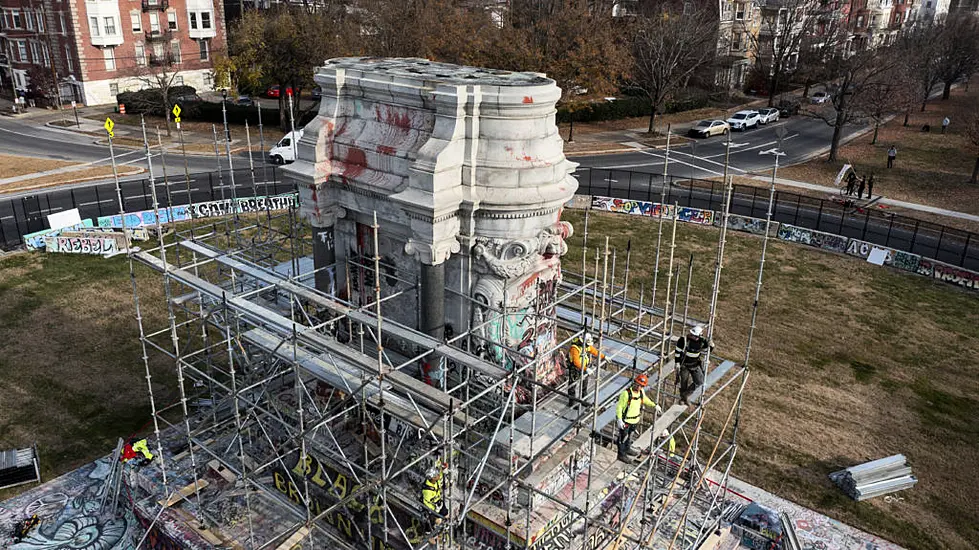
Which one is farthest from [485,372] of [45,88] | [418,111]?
[45,88]

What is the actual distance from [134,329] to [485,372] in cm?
2192

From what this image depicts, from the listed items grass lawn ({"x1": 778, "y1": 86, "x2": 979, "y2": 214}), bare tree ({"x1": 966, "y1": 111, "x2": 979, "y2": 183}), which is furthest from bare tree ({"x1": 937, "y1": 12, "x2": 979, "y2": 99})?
bare tree ({"x1": 966, "y1": 111, "x2": 979, "y2": 183})

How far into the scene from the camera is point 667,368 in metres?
19.3

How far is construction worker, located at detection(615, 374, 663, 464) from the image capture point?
17594 mm

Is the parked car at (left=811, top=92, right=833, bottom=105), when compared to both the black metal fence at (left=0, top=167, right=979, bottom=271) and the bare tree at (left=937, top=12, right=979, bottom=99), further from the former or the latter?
the black metal fence at (left=0, top=167, right=979, bottom=271)

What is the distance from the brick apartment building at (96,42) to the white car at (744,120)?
5260cm

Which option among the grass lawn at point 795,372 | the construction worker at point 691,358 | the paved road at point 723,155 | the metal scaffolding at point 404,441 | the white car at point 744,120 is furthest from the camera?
the white car at point 744,120

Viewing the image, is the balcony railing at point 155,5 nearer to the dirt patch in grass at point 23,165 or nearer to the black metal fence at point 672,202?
the dirt patch in grass at point 23,165

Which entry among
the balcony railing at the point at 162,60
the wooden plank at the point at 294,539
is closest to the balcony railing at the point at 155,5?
the balcony railing at the point at 162,60

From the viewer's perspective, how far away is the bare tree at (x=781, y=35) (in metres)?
81.4

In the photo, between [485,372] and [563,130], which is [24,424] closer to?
[485,372]

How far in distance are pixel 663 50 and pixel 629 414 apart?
5667 centimetres

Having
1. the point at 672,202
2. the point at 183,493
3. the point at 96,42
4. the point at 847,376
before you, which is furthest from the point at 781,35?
the point at 183,493

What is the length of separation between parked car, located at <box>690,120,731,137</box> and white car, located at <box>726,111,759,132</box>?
8.17 ft
